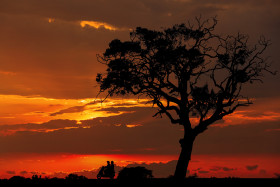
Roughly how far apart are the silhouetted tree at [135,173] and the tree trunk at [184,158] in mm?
9893

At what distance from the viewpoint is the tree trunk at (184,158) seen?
1378 inches

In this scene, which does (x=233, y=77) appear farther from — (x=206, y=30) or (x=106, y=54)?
(x=106, y=54)

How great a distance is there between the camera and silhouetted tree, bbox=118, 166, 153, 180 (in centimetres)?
2506

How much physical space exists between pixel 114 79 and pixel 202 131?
9672mm

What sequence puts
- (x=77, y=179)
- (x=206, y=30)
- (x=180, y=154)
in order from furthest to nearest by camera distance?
1. (x=206, y=30)
2. (x=180, y=154)
3. (x=77, y=179)

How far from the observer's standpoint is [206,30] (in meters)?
38.5

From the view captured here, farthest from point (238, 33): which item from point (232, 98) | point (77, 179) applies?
point (77, 179)

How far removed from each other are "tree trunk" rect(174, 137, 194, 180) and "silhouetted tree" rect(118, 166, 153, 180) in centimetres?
989

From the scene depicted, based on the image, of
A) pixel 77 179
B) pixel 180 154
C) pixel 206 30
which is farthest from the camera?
pixel 206 30

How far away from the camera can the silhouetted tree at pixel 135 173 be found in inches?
987

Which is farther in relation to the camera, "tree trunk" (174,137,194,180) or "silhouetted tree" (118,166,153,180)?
"tree trunk" (174,137,194,180)

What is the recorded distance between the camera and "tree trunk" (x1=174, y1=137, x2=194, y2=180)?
35.0 meters

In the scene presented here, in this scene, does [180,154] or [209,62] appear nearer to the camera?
[180,154]

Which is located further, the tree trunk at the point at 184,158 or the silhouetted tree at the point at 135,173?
the tree trunk at the point at 184,158
